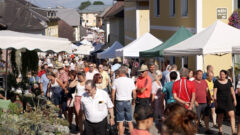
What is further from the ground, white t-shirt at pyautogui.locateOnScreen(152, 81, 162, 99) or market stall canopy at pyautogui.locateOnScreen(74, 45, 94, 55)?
market stall canopy at pyautogui.locateOnScreen(74, 45, 94, 55)

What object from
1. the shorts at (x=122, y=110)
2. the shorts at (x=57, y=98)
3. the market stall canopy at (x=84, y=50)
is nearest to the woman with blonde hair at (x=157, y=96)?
the shorts at (x=122, y=110)

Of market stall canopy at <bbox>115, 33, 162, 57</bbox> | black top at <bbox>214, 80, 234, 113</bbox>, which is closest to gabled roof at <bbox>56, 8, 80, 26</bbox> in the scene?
market stall canopy at <bbox>115, 33, 162, 57</bbox>

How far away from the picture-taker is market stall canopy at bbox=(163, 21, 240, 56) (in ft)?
43.5

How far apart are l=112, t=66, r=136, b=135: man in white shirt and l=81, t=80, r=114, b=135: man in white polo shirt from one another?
1778 mm

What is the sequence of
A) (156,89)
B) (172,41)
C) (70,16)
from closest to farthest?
1. (156,89)
2. (172,41)
3. (70,16)

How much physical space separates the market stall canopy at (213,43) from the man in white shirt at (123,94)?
319 cm

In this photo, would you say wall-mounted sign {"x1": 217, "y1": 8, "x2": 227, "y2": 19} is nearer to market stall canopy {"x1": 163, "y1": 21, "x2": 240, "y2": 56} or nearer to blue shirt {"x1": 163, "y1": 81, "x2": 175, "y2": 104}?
market stall canopy {"x1": 163, "y1": 21, "x2": 240, "y2": 56}

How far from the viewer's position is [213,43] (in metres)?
13.5

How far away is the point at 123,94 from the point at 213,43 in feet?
12.4

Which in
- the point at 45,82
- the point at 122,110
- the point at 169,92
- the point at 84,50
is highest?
the point at 84,50

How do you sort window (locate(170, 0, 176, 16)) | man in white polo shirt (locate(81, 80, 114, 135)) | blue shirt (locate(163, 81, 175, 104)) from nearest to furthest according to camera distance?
man in white polo shirt (locate(81, 80, 114, 135)) → blue shirt (locate(163, 81, 175, 104)) → window (locate(170, 0, 176, 16))

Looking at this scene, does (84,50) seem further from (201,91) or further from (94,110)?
(94,110)

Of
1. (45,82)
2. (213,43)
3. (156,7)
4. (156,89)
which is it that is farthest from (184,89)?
(156,7)

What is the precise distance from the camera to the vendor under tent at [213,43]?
13.2 metres
